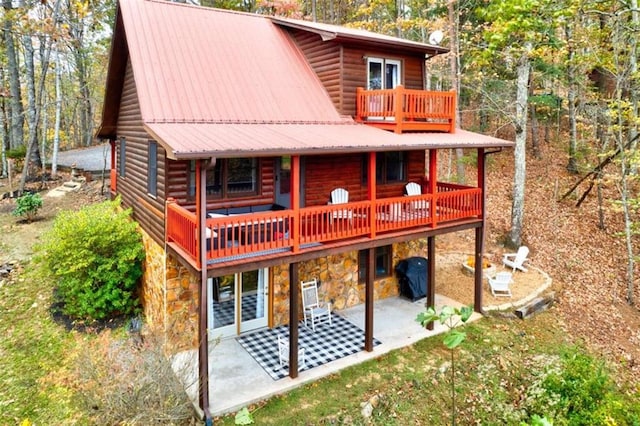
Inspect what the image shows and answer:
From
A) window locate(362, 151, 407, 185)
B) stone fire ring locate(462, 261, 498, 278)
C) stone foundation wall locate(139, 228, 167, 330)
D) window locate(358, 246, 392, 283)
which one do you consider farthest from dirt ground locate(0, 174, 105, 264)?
stone fire ring locate(462, 261, 498, 278)

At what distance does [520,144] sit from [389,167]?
5821mm

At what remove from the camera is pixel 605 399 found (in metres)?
8.70

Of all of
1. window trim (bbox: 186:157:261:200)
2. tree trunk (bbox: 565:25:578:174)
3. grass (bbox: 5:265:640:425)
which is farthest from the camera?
tree trunk (bbox: 565:25:578:174)

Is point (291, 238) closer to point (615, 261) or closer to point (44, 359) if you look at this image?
point (44, 359)

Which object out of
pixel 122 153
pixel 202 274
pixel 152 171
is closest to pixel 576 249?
pixel 202 274

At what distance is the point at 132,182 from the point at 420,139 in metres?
8.14

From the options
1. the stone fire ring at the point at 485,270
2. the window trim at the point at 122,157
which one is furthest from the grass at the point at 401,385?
the window trim at the point at 122,157

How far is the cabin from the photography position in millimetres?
8773

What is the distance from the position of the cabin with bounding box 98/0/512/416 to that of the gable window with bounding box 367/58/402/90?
0.04m

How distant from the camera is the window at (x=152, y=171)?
1029 centimetres

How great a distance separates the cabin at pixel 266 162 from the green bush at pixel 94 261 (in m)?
0.53

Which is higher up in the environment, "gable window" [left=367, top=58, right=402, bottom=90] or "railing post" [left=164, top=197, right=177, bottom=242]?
"gable window" [left=367, top=58, right=402, bottom=90]

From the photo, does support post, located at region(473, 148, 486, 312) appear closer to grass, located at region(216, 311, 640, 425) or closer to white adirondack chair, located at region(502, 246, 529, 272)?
grass, located at region(216, 311, 640, 425)

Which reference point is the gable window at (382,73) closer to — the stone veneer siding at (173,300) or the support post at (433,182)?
the support post at (433,182)
